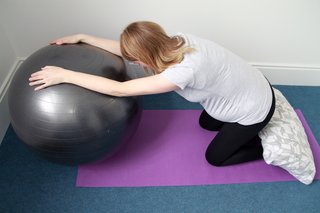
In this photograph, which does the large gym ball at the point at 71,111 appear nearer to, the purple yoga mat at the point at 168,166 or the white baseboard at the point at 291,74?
the purple yoga mat at the point at 168,166

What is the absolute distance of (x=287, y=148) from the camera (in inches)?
69.5

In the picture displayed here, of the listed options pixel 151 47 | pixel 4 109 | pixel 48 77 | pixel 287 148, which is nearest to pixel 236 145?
pixel 287 148

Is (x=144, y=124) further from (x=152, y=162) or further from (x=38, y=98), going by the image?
(x=38, y=98)

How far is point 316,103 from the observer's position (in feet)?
7.84

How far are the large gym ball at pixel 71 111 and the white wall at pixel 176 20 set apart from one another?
52 cm

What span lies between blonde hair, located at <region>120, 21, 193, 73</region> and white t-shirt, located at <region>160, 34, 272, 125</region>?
0.04 m

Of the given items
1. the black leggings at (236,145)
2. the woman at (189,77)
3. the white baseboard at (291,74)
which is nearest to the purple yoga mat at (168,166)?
the black leggings at (236,145)

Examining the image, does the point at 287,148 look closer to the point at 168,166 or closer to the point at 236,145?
the point at 236,145

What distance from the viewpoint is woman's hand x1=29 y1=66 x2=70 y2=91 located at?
133cm

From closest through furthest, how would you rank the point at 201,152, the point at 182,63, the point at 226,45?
the point at 182,63 < the point at 201,152 < the point at 226,45

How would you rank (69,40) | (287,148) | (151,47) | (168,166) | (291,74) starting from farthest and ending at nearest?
1. (291,74)
2. (168,166)
3. (287,148)
4. (69,40)
5. (151,47)

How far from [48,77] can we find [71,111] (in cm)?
19

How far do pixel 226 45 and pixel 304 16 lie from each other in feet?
1.85

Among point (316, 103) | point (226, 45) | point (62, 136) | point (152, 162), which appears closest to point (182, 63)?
point (62, 136)
